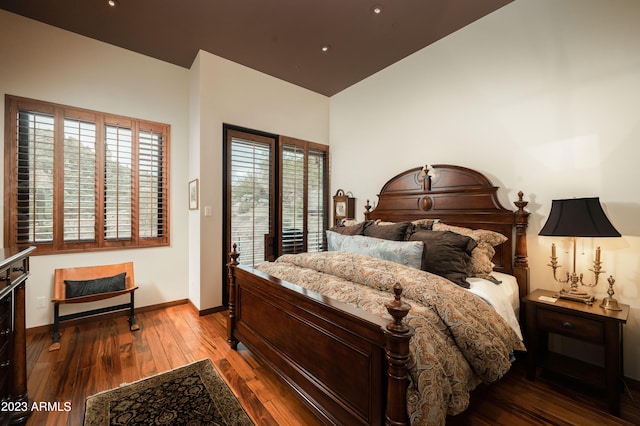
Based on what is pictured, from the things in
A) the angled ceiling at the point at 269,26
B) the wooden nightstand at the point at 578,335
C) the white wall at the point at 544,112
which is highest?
the angled ceiling at the point at 269,26

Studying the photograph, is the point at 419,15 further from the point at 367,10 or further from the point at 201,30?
the point at 201,30

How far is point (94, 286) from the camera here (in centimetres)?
297

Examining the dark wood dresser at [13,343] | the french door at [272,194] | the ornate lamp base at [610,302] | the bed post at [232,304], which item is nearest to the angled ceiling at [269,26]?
the french door at [272,194]

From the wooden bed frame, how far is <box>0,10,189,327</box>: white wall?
1.57 metres

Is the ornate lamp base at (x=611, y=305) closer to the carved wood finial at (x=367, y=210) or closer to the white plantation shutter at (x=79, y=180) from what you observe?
the carved wood finial at (x=367, y=210)

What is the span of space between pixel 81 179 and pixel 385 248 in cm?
336

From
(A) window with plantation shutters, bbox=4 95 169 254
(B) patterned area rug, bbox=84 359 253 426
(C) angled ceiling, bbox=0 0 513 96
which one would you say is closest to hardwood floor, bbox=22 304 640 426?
(B) patterned area rug, bbox=84 359 253 426

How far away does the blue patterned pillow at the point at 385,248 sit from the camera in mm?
2125

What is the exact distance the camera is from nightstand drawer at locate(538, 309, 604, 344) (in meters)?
1.82

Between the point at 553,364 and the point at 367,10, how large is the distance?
3456 mm

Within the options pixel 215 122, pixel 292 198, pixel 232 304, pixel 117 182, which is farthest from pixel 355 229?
pixel 117 182

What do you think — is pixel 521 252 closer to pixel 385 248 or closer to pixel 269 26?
pixel 385 248

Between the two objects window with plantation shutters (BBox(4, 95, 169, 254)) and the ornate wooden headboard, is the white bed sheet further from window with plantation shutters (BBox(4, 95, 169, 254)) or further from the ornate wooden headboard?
window with plantation shutters (BBox(4, 95, 169, 254))

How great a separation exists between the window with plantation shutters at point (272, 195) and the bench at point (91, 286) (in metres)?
1.16
